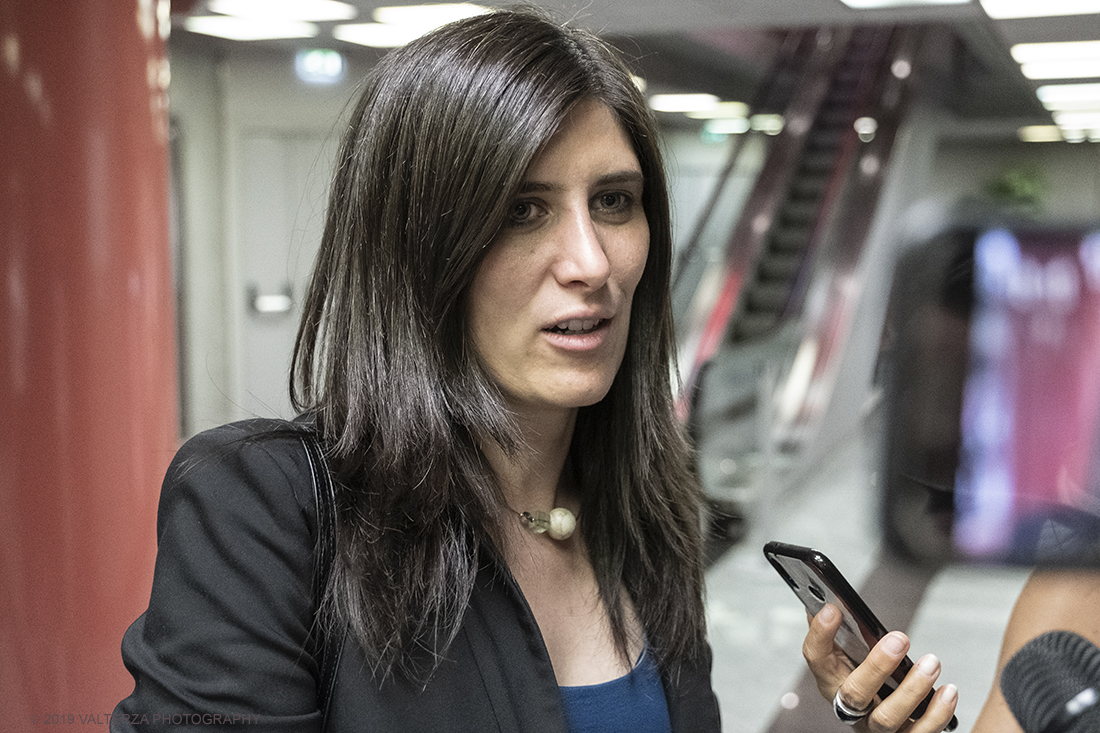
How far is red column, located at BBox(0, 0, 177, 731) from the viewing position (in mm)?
1529

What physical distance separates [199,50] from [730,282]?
545cm

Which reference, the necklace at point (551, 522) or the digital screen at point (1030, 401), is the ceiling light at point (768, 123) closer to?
the digital screen at point (1030, 401)

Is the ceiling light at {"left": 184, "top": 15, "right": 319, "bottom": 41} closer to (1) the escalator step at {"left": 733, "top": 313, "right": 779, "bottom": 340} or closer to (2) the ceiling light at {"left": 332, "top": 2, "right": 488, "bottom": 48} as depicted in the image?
(2) the ceiling light at {"left": 332, "top": 2, "right": 488, "bottom": 48}

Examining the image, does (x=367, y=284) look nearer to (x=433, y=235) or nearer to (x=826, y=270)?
(x=433, y=235)

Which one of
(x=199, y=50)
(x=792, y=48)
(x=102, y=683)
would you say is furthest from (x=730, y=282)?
(x=102, y=683)

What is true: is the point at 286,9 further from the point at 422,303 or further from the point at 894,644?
the point at 894,644

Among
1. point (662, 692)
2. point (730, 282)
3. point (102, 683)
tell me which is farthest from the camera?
point (730, 282)

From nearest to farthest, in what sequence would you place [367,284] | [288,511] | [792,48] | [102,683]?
[288,511], [367,284], [102,683], [792,48]

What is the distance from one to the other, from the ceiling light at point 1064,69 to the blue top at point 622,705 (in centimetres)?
107

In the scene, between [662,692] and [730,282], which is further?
[730,282]

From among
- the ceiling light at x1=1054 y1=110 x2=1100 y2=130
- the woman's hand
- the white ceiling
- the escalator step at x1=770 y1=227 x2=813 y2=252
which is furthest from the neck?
the escalator step at x1=770 y1=227 x2=813 y2=252

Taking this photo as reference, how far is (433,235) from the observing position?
1022 millimetres

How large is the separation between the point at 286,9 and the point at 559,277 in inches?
43.5

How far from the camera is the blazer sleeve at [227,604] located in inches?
35.1
